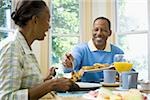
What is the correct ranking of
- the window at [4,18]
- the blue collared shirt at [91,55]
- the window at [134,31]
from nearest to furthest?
the blue collared shirt at [91,55] → the window at [4,18] → the window at [134,31]

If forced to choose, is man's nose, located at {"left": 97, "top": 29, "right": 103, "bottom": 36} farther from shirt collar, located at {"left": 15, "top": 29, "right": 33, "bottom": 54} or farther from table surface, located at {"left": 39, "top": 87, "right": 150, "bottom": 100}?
shirt collar, located at {"left": 15, "top": 29, "right": 33, "bottom": 54}

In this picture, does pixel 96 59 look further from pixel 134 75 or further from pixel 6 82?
pixel 6 82

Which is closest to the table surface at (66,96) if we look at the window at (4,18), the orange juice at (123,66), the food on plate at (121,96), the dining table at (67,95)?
the dining table at (67,95)

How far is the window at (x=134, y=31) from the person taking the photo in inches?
137

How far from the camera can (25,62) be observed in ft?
4.40

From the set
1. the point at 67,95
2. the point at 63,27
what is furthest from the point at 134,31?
the point at 67,95

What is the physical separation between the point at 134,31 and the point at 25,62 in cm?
249

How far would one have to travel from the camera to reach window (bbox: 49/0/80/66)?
372cm

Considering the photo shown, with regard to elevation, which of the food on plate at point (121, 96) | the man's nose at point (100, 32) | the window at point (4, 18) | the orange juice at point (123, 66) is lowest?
the food on plate at point (121, 96)

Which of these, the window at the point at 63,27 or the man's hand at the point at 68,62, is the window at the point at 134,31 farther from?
the man's hand at the point at 68,62

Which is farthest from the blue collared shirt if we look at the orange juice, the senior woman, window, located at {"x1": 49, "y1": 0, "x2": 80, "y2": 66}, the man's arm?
the senior woman

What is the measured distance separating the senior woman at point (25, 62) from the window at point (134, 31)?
220 cm

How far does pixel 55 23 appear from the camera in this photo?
12.4 feet

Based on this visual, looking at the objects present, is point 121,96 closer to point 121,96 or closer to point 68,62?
point 121,96
